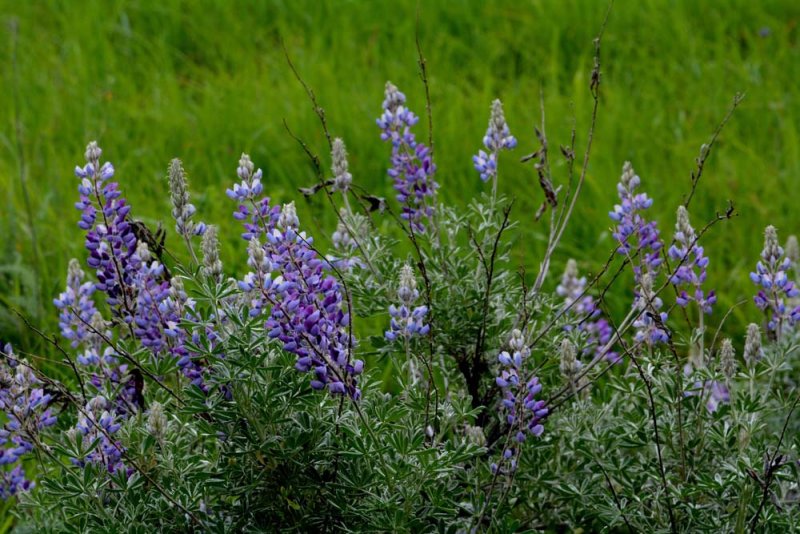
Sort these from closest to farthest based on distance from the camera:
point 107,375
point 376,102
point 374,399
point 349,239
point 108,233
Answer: point 374,399 < point 108,233 < point 107,375 < point 349,239 < point 376,102

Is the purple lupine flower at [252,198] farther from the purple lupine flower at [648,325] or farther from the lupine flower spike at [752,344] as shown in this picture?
the lupine flower spike at [752,344]

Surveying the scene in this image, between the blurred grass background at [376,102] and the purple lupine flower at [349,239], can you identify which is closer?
the purple lupine flower at [349,239]

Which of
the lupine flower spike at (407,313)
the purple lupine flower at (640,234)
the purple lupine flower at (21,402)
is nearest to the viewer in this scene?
the lupine flower spike at (407,313)

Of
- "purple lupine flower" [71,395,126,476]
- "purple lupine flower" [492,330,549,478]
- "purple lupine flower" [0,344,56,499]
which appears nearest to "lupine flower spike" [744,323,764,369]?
"purple lupine flower" [492,330,549,478]

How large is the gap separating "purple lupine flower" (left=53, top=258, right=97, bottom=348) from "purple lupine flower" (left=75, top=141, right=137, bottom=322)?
8.7 inches

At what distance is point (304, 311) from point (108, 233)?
58 cm

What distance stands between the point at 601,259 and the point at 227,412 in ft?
8.07

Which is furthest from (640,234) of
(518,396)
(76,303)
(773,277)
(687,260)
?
(76,303)

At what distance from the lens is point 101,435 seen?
2.39 metres

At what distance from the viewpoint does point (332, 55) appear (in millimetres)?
5547

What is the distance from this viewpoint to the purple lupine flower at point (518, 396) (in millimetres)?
2160

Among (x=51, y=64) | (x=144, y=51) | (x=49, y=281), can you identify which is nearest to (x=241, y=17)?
(x=144, y=51)

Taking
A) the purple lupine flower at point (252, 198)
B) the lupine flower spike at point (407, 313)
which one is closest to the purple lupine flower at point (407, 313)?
the lupine flower spike at point (407, 313)

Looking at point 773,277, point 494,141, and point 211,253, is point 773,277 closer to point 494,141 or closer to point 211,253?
point 494,141
